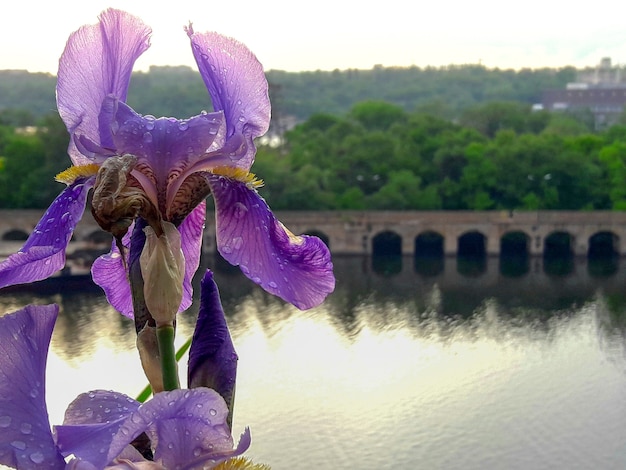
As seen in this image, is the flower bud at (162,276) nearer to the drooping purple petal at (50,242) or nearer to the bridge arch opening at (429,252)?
the drooping purple petal at (50,242)

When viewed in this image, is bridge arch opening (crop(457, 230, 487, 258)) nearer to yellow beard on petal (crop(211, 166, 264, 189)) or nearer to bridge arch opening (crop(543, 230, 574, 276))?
bridge arch opening (crop(543, 230, 574, 276))

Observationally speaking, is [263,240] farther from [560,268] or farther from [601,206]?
[601,206]

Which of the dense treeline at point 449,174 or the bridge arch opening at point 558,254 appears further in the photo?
the dense treeline at point 449,174

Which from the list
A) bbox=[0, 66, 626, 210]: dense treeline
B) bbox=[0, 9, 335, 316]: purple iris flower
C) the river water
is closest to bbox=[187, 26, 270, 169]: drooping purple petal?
bbox=[0, 9, 335, 316]: purple iris flower

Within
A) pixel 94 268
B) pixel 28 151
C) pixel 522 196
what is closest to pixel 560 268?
pixel 522 196

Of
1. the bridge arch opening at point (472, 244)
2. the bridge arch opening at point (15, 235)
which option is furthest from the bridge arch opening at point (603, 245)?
the bridge arch opening at point (15, 235)
